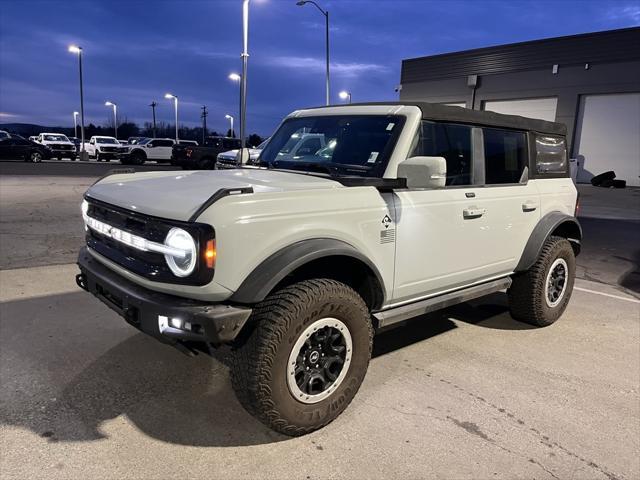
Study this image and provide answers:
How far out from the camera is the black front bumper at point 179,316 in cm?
250

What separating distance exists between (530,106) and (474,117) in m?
29.0

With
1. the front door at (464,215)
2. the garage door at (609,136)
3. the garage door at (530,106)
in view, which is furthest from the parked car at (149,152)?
the front door at (464,215)

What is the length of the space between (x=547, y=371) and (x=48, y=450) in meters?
3.47

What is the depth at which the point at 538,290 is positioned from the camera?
15.5 ft

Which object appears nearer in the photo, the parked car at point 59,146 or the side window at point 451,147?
the side window at point 451,147

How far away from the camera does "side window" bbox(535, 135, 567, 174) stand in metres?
4.88

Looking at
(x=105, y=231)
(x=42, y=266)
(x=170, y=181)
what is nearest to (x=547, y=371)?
(x=170, y=181)

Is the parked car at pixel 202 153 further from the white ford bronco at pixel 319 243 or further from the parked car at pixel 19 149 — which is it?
the white ford bronco at pixel 319 243

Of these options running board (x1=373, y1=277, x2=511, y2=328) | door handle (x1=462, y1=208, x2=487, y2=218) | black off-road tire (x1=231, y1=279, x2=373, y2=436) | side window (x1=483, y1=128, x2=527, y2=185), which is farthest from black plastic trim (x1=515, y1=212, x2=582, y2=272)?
black off-road tire (x1=231, y1=279, x2=373, y2=436)

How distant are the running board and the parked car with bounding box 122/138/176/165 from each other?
97.8 ft

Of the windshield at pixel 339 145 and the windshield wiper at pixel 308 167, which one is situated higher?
the windshield at pixel 339 145

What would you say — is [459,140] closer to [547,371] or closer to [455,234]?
[455,234]

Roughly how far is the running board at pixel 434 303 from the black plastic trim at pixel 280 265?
2.33 ft

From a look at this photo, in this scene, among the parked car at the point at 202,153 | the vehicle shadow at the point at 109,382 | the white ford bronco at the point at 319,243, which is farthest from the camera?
the parked car at the point at 202,153
